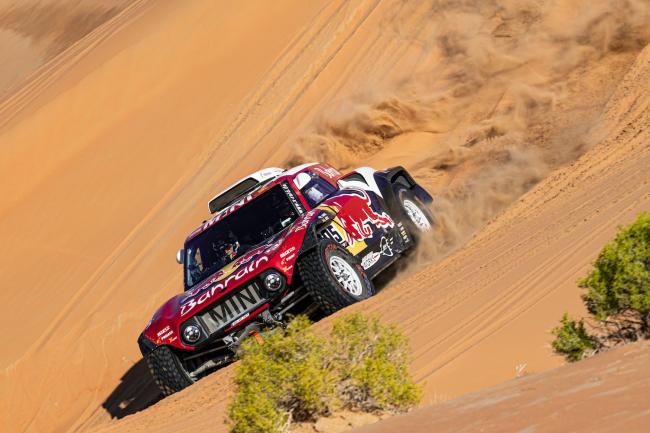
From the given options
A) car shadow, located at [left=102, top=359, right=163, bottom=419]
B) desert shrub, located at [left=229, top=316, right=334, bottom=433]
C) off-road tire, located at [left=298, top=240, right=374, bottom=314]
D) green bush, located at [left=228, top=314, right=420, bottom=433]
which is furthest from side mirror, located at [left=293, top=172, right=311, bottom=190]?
desert shrub, located at [left=229, top=316, right=334, bottom=433]

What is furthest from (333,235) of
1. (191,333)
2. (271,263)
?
(191,333)

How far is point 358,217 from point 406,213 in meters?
1.17

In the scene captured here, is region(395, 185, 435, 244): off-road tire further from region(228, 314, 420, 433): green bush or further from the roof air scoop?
region(228, 314, 420, 433): green bush

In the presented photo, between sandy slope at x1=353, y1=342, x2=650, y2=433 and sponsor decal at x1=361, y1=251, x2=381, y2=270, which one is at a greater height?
sponsor decal at x1=361, y1=251, x2=381, y2=270

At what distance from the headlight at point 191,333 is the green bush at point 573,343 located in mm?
4459

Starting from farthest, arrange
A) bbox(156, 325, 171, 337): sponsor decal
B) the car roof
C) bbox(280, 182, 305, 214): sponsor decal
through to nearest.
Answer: the car roof → bbox(280, 182, 305, 214): sponsor decal → bbox(156, 325, 171, 337): sponsor decal

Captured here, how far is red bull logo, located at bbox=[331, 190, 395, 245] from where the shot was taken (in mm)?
11273

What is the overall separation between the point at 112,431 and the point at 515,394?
5.29 meters

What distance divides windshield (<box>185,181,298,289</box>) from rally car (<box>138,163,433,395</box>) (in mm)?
12

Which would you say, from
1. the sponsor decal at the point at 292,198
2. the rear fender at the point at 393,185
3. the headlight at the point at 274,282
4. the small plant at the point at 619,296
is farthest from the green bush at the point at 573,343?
the rear fender at the point at 393,185

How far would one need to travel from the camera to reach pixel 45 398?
1441 cm

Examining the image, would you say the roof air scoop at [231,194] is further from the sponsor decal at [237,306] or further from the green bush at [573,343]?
the green bush at [573,343]

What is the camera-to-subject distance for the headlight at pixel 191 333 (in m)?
10.4

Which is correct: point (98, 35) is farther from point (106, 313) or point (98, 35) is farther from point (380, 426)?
point (380, 426)
